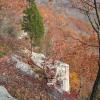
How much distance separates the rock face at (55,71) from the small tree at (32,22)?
502cm

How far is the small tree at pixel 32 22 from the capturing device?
4950cm

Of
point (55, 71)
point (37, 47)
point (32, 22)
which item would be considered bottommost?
point (37, 47)

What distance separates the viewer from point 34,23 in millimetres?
50219

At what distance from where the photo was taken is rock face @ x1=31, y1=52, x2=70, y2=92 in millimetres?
39250

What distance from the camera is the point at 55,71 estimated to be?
41062 millimetres

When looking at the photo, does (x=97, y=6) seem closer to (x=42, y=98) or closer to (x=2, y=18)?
(x=42, y=98)

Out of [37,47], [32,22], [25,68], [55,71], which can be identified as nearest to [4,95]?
[25,68]

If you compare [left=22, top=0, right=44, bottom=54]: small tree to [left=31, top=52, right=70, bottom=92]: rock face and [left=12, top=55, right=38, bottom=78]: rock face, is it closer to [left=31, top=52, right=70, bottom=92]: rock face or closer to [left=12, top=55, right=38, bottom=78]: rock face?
[left=31, top=52, right=70, bottom=92]: rock face

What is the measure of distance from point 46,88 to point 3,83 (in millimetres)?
5454

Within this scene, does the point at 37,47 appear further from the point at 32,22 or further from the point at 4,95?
the point at 4,95

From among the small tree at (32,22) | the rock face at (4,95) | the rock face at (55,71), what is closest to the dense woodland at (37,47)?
the small tree at (32,22)

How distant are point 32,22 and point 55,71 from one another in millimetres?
10457

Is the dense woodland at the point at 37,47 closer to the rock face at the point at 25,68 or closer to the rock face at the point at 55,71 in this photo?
the rock face at the point at 25,68

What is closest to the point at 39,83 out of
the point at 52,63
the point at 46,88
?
the point at 46,88
